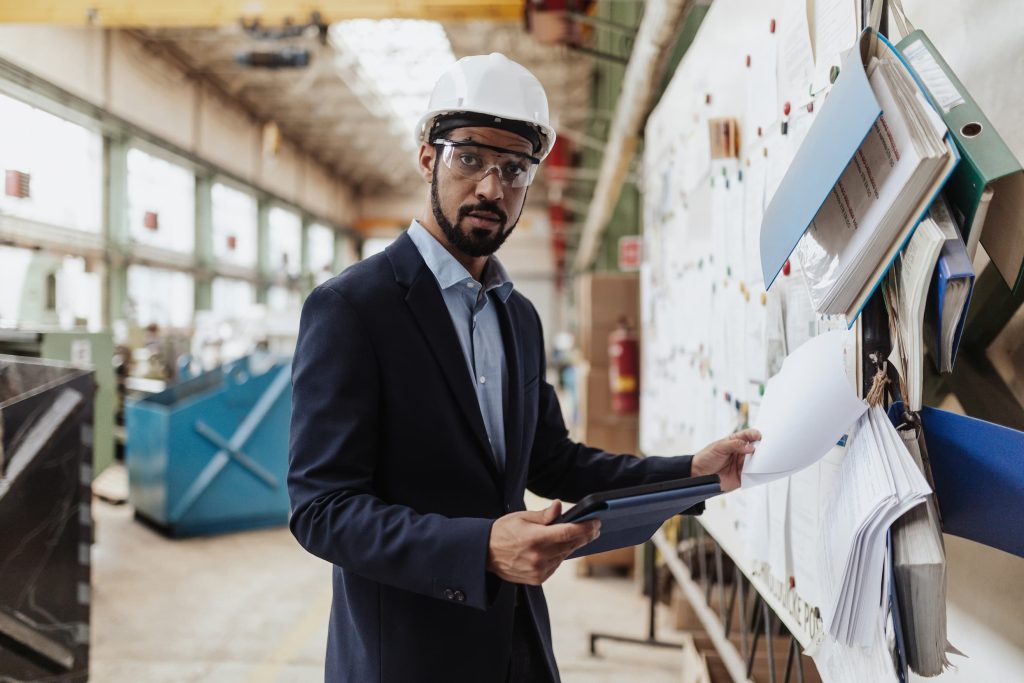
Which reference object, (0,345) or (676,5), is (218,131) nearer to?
(0,345)

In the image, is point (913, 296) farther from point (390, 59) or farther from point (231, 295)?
point (231, 295)

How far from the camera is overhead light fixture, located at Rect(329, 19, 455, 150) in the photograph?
39.4ft

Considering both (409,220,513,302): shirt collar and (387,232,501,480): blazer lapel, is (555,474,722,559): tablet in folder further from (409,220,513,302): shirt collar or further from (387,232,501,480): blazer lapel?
(409,220,513,302): shirt collar

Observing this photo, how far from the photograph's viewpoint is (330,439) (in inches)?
49.2

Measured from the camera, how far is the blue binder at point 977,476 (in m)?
0.92

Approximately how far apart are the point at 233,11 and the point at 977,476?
27.4 ft

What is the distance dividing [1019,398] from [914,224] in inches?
14.7

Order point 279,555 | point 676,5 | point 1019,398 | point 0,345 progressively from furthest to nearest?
1. point 279,555
2. point 0,345
3. point 676,5
4. point 1019,398

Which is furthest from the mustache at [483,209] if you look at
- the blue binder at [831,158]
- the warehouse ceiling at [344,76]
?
the warehouse ceiling at [344,76]

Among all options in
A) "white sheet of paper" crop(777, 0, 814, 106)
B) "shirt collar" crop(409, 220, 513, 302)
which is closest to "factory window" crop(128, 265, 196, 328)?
"shirt collar" crop(409, 220, 513, 302)

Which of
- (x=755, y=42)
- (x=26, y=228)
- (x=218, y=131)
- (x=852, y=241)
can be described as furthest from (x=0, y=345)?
(x=218, y=131)

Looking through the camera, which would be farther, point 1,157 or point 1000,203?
point 1,157

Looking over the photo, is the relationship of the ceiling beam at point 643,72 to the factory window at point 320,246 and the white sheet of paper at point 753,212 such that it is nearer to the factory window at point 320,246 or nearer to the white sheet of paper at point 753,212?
the white sheet of paper at point 753,212

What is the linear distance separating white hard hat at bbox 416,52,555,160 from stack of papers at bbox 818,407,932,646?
886 mm
